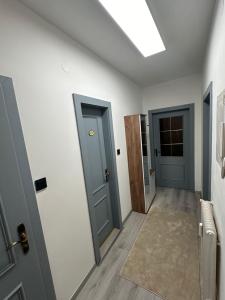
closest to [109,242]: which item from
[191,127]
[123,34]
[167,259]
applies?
[167,259]

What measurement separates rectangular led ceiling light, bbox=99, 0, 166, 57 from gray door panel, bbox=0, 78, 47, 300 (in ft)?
3.44

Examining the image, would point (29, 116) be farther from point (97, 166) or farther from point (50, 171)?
point (97, 166)

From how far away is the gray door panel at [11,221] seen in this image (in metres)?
0.91

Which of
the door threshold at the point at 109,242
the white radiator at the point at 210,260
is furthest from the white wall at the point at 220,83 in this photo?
the door threshold at the point at 109,242

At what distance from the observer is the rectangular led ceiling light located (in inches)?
45.8

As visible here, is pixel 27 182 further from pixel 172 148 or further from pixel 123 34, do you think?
pixel 172 148

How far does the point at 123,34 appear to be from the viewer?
5.27ft

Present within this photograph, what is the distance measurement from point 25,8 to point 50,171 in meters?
1.28

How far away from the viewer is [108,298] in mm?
1507

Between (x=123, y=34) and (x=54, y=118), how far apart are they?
1185 mm

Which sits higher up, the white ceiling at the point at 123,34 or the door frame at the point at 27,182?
the white ceiling at the point at 123,34

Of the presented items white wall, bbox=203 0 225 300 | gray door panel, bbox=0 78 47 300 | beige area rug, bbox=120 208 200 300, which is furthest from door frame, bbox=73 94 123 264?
white wall, bbox=203 0 225 300

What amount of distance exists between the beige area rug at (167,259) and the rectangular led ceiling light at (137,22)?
2.62 meters

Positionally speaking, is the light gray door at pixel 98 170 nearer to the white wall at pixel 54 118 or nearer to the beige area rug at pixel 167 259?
the white wall at pixel 54 118
